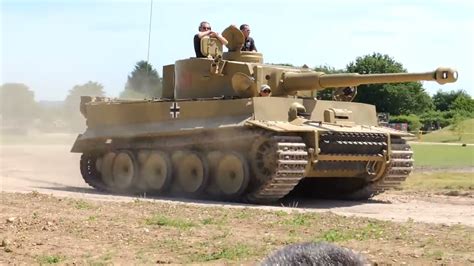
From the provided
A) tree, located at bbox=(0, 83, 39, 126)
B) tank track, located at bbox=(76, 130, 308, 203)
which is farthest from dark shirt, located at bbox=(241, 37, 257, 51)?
tree, located at bbox=(0, 83, 39, 126)

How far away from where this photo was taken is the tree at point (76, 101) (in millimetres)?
31609

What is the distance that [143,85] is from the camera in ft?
92.8

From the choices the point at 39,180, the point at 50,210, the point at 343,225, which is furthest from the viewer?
the point at 39,180

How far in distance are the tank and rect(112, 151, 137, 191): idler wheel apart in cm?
2

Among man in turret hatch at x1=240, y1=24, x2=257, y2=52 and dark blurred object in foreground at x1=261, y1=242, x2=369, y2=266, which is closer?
dark blurred object in foreground at x1=261, y1=242, x2=369, y2=266

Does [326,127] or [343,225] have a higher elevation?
[326,127]

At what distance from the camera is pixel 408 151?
18047mm

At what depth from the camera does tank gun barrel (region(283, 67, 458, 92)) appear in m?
16.2

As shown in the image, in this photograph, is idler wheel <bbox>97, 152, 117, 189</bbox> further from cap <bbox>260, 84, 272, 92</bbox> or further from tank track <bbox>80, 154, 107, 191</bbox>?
cap <bbox>260, 84, 272, 92</bbox>

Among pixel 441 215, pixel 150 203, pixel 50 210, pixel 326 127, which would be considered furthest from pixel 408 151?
pixel 50 210

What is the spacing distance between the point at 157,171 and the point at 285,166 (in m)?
4.36

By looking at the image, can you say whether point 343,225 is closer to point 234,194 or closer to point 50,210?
point 50,210

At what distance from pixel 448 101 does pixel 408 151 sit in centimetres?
8886

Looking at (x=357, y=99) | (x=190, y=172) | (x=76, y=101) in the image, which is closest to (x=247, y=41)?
(x=190, y=172)
